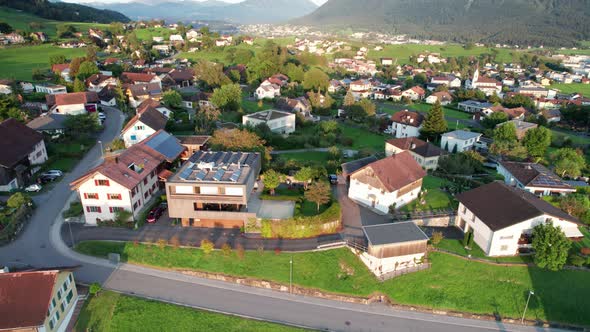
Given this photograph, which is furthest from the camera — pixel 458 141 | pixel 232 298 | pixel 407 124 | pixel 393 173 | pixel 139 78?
pixel 139 78

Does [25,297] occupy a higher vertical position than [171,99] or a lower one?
lower

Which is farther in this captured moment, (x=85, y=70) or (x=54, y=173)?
(x=85, y=70)

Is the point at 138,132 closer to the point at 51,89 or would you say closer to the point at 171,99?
the point at 171,99

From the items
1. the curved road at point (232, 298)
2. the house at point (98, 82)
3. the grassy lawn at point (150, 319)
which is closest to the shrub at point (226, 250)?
the curved road at point (232, 298)

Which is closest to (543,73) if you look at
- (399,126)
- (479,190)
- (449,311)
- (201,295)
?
(399,126)

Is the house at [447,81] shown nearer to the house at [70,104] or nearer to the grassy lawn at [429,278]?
the house at [70,104]

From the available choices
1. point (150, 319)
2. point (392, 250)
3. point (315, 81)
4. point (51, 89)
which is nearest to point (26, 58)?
point (51, 89)

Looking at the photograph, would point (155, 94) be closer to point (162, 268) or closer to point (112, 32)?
point (162, 268)
